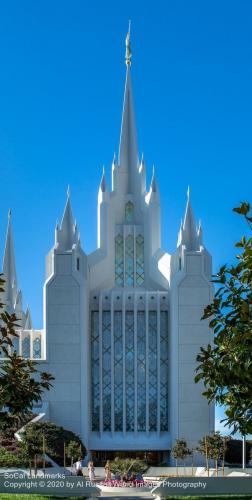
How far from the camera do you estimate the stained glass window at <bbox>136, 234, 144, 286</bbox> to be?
53.2 m

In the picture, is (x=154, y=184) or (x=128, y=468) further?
(x=154, y=184)

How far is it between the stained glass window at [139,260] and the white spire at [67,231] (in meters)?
4.31

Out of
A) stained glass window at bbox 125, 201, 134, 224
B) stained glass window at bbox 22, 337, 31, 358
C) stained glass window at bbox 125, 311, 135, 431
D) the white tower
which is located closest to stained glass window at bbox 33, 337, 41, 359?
stained glass window at bbox 22, 337, 31, 358

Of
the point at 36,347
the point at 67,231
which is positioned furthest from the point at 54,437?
the point at 67,231

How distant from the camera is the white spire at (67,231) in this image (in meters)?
51.1

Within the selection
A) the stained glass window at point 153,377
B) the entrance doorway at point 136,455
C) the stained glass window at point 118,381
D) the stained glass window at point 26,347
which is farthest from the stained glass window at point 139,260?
the entrance doorway at point 136,455

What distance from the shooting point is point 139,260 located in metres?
53.4

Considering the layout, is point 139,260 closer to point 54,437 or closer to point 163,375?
point 163,375

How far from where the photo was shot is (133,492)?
30797 mm

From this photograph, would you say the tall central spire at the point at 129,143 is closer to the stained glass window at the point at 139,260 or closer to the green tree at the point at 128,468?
the stained glass window at the point at 139,260

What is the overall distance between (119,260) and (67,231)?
3997 mm

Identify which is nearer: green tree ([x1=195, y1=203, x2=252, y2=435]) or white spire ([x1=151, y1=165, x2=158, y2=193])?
green tree ([x1=195, y1=203, x2=252, y2=435])

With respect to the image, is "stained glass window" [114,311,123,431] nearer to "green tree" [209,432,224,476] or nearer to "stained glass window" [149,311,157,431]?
"stained glass window" [149,311,157,431]

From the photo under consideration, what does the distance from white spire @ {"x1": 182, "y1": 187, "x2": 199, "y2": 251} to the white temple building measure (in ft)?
0.20
